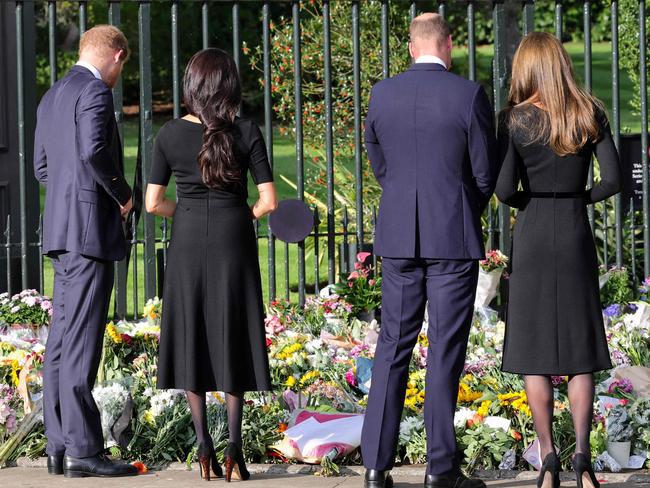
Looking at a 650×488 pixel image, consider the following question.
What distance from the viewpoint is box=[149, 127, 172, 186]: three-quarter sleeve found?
5.00m

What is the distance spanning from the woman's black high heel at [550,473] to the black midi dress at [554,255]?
0.33 m

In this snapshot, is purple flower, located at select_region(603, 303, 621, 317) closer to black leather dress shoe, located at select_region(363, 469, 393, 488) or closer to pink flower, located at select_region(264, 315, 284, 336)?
pink flower, located at select_region(264, 315, 284, 336)

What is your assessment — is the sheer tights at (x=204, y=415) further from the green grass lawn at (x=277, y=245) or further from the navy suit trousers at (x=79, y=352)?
the green grass lawn at (x=277, y=245)

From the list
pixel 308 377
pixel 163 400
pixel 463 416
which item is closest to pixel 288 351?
pixel 308 377

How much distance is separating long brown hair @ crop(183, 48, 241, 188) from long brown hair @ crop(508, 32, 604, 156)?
1137 mm

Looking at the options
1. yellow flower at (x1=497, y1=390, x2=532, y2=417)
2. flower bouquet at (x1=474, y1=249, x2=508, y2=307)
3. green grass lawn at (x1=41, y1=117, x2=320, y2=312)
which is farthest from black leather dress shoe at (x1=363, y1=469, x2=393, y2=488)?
green grass lawn at (x1=41, y1=117, x2=320, y2=312)

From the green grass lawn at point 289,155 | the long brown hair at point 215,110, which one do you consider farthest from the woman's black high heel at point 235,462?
the green grass lawn at point 289,155

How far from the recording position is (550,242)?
472 centimetres

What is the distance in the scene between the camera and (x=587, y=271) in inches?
187

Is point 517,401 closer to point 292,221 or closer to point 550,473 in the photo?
point 550,473

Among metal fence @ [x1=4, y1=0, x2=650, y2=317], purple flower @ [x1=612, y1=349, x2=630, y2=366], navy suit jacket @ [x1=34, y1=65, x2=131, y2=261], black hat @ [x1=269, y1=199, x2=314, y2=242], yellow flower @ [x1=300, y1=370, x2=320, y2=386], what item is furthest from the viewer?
black hat @ [x1=269, y1=199, x2=314, y2=242]

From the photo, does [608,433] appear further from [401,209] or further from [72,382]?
[72,382]

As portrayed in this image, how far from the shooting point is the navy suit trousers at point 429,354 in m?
4.70

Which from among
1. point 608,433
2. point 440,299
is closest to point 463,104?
point 440,299
